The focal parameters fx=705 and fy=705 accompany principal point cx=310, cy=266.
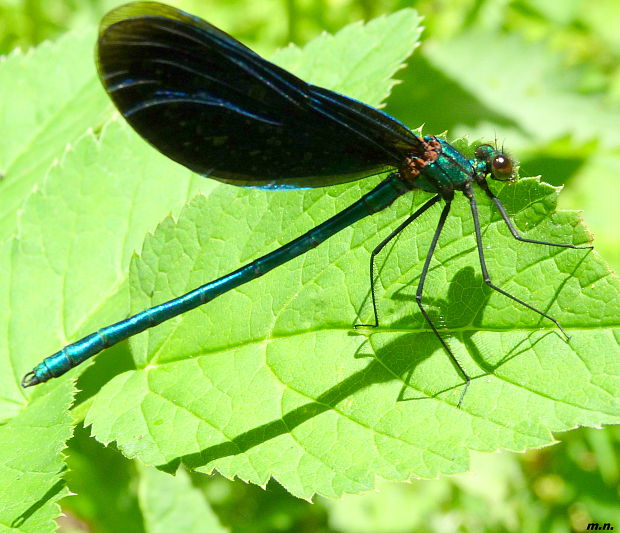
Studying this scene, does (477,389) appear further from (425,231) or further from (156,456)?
(156,456)

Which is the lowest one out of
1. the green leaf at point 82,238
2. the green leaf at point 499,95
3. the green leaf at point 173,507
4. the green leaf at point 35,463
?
the green leaf at point 173,507

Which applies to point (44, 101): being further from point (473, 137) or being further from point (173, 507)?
point (473, 137)

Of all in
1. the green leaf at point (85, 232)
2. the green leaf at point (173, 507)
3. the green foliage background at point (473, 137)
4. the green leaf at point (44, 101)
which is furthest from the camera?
the green foliage background at point (473, 137)

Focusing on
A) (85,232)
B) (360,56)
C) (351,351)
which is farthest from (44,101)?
(351,351)

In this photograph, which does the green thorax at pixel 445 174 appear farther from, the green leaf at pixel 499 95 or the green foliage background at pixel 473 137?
the green leaf at pixel 499 95

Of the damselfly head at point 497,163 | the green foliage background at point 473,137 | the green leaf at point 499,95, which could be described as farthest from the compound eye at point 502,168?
the green leaf at point 499,95
